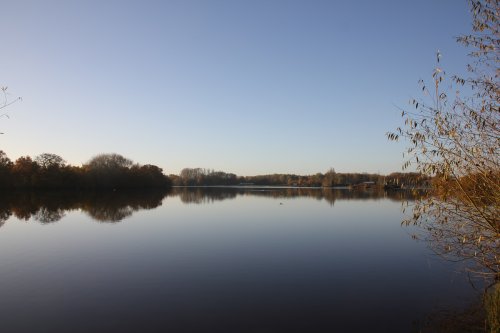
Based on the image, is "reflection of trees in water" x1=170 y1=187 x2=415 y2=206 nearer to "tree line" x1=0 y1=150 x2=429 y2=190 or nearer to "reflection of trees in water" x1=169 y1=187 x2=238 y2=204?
"reflection of trees in water" x1=169 y1=187 x2=238 y2=204

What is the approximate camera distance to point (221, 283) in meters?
12.0

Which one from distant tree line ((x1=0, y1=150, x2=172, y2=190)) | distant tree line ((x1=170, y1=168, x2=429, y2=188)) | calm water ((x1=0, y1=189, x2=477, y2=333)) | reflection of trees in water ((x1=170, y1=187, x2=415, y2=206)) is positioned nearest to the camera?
calm water ((x1=0, y1=189, x2=477, y2=333))

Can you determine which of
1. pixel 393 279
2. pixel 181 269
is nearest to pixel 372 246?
pixel 393 279

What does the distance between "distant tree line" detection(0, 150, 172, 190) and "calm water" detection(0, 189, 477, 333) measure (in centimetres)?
6460

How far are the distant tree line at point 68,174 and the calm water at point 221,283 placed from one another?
2543 inches

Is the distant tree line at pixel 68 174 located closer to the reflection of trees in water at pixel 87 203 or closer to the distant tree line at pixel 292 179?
the reflection of trees in water at pixel 87 203

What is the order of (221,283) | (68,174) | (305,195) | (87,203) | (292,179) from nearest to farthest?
(221,283), (87,203), (305,195), (68,174), (292,179)

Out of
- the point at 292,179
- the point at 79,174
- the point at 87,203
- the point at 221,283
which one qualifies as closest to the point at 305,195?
the point at 87,203

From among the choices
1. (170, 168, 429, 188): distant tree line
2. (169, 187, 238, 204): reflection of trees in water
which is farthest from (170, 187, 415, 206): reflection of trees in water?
(170, 168, 429, 188): distant tree line

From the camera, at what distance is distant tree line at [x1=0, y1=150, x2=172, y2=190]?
76.4 metres

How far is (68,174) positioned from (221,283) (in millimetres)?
82132

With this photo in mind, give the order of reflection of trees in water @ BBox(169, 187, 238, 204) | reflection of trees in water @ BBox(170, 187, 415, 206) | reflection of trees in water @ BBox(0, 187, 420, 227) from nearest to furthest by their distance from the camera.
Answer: reflection of trees in water @ BBox(0, 187, 420, 227), reflection of trees in water @ BBox(169, 187, 238, 204), reflection of trees in water @ BBox(170, 187, 415, 206)

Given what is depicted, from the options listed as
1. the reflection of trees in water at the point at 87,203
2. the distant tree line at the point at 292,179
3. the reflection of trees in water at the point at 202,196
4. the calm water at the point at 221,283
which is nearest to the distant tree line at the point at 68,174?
the reflection of trees in water at the point at 87,203

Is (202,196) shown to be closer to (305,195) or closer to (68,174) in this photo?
(305,195)
